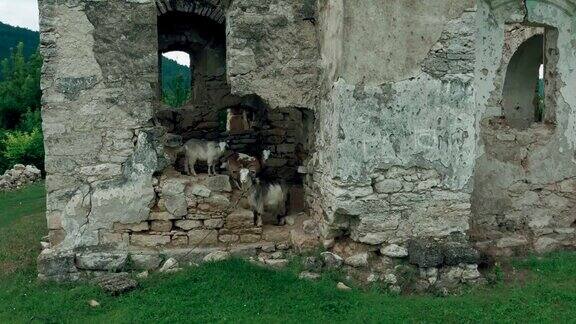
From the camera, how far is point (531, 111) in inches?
332

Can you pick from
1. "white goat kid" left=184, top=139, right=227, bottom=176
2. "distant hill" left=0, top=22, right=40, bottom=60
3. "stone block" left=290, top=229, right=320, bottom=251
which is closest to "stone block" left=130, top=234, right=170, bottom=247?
"white goat kid" left=184, top=139, right=227, bottom=176

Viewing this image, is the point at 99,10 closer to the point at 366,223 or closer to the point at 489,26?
the point at 366,223

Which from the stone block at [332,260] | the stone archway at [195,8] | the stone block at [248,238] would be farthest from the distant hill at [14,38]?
the stone block at [332,260]

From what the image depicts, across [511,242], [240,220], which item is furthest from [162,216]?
[511,242]

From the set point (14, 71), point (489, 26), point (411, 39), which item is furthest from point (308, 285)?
point (14, 71)

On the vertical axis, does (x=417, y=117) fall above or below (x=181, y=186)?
above

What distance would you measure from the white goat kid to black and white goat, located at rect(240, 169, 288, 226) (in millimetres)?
482

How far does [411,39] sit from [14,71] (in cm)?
1856

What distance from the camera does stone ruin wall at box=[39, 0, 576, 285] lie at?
5.54 m

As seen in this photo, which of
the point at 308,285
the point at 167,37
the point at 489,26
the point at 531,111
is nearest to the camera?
the point at 308,285

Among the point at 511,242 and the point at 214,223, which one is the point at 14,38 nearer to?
the point at 214,223

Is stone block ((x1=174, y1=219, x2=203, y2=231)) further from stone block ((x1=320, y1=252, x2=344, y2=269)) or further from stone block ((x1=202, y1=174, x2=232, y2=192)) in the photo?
stone block ((x1=320, y1=252, x2=344, y2=269))

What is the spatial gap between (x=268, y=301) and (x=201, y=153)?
229cm

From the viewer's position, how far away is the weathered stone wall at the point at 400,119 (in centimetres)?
547
